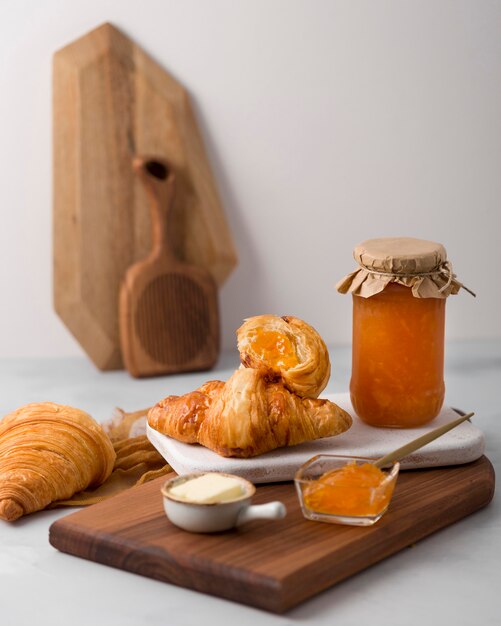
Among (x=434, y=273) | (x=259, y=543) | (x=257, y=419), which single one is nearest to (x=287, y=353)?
(x=257, y=419)

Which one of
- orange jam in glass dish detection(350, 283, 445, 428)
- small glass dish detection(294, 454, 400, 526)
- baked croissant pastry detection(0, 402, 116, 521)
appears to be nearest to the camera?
small glass dish detection(294, 454, 400, 526)

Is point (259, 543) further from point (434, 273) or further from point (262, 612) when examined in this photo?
point (434, 273)

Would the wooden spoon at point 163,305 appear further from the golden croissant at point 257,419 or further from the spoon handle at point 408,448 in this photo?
the spoon handle at point 408,448

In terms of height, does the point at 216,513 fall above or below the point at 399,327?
below

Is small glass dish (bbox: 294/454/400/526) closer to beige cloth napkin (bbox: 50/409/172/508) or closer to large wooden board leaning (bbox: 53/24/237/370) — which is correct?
beige cloth napkin (bbox: 50/409/172/508)

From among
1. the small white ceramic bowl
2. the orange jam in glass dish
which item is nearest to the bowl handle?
the small white ceramic bowl

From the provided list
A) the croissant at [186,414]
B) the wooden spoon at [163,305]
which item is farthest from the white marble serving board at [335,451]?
the wooden spoon at [163,305]
